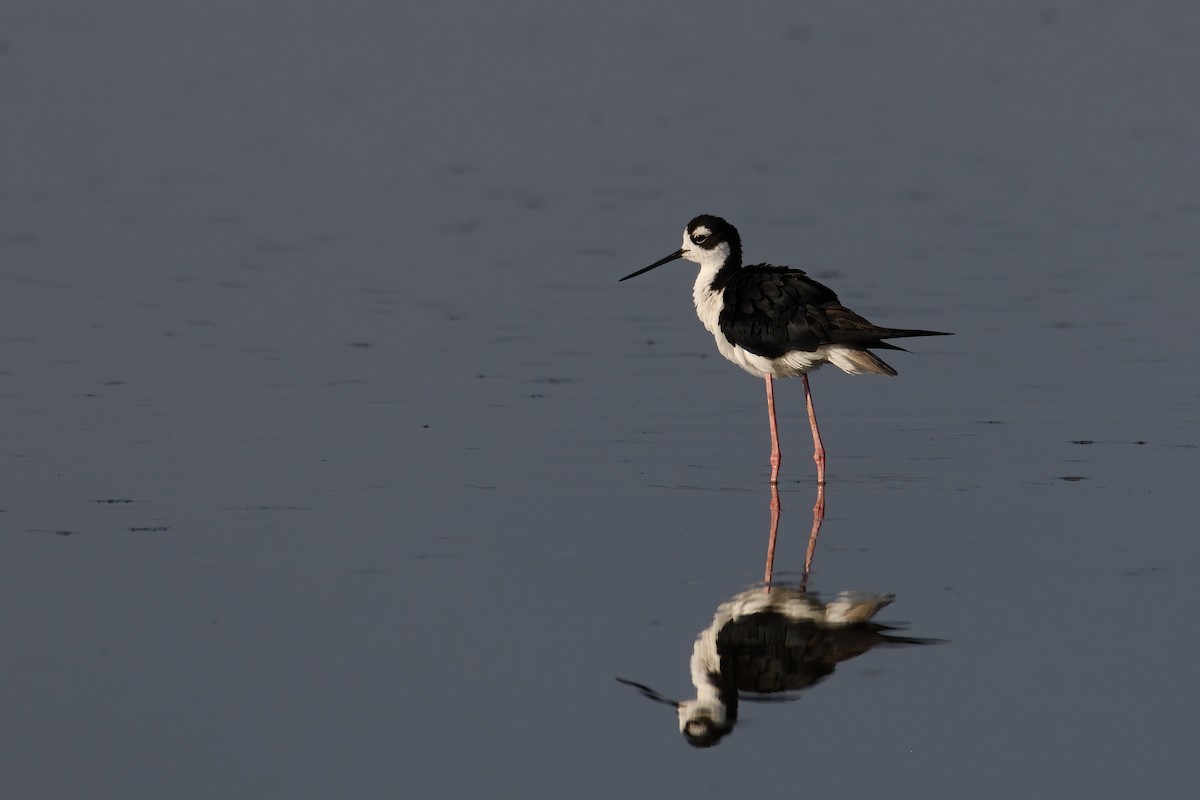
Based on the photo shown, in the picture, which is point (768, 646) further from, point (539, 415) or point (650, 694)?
point (539, 415)

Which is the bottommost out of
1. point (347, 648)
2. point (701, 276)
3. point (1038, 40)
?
point (347, 648)

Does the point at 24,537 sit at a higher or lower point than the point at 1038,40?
lower

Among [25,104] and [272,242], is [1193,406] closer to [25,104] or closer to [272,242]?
[272,242]

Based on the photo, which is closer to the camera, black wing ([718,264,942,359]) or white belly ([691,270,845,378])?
black wing ([718,264,942,359])

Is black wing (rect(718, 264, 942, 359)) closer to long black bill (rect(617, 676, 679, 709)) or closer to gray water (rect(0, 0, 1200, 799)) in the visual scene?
gray water (rect(0, 0, 1200, 799))

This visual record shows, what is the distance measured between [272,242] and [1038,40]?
1412cm

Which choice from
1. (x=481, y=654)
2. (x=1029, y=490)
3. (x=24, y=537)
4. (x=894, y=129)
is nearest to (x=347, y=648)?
(x=481, y=654)

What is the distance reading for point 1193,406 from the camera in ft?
35.8

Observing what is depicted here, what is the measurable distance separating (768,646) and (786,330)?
3.48 metres

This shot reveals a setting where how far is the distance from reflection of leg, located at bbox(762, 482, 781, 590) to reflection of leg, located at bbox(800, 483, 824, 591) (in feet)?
0.45

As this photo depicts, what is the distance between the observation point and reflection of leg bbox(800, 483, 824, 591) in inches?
310

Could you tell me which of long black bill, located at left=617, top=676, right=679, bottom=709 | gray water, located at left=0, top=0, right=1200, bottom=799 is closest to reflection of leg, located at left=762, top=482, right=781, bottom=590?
gray water, located at left=0, top=0, right=1200, bottom=799

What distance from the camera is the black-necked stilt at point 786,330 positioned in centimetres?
997

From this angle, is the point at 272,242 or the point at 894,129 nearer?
the point at 272,242
